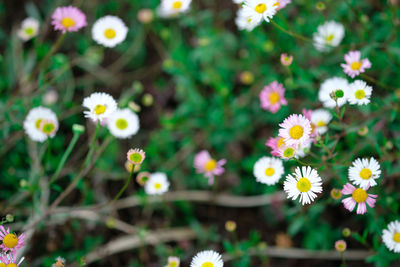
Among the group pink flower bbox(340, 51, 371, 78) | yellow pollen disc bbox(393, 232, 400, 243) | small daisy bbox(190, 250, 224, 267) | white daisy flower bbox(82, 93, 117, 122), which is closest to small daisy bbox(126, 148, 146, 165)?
white daisy flower bbox(82, 93, 117, 122)

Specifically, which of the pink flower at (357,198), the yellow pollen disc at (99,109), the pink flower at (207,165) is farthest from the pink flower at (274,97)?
the yellow pollen disc at (99,109)

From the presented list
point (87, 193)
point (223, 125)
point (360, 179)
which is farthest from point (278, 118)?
point (87, 193)

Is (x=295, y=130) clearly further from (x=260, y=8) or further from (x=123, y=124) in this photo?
(x=123, y=124)

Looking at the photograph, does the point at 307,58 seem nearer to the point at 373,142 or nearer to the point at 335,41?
the point at 335,41

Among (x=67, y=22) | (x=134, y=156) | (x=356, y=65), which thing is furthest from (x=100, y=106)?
(x=356, y=65)

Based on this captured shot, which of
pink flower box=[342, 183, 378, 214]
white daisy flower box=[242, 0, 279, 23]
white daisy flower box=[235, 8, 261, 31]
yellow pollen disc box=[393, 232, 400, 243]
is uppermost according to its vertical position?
white daisy flower box=[235, 8, 261, 31]

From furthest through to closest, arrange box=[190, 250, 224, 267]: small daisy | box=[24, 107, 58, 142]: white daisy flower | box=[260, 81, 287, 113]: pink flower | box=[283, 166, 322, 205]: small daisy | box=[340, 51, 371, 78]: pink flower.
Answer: box=[24, 107, 58, 142]: white daisy flower, box=[260, 81, 287, 113]: pink flower, box=[340, 51, 371, 78]: pink flower, box=[190, 250, 224, 267]: small daisy, box=[283, 166, 322, 205]: small daisy

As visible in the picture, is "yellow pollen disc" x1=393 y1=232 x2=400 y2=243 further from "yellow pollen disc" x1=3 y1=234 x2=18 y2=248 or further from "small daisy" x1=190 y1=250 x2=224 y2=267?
"yellow pollen disc" x1=3 y1=234 x2=18 y2=248
